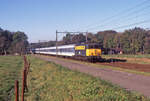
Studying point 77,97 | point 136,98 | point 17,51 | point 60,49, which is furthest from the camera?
point 17,51

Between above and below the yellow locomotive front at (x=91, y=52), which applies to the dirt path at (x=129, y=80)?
below

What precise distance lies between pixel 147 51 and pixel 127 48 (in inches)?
312

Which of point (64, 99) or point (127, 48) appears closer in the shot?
point (64, 99)

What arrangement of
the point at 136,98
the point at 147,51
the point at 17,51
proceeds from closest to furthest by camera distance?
the point at 136,98
the point at 147,51
the point at 17,51

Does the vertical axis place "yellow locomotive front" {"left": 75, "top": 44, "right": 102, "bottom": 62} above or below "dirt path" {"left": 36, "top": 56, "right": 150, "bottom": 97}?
above

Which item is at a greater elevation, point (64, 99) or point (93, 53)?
point (93, 53)

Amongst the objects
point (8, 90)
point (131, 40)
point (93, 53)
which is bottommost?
point (8, 90)

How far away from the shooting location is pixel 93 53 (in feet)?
94.5

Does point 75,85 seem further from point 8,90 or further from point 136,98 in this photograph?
point 8,90

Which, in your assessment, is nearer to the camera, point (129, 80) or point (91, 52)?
point (129, 80)

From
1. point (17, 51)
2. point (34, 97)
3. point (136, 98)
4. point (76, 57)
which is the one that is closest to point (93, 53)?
point (76, 57)

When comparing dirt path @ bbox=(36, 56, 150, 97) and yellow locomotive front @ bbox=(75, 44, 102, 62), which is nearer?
dirt path @ bbox=(36, 56, 150, 97)

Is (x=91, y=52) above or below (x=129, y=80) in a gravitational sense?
above

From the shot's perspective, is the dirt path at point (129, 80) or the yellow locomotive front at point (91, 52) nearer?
the dirt path at point (129, 80)
